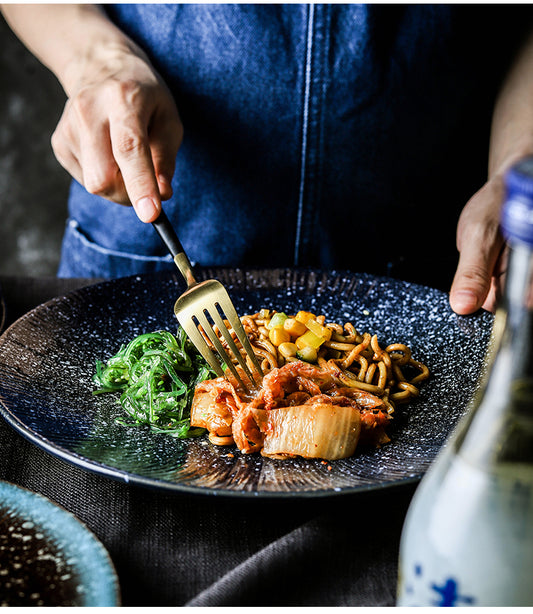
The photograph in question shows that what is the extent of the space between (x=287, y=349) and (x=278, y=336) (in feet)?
0.19

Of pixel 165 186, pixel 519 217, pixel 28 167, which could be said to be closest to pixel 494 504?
pixel 519 217

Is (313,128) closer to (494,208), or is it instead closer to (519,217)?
(494,208)

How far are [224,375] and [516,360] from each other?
1.27m

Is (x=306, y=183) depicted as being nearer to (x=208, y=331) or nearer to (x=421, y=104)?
(x=421, y=104)

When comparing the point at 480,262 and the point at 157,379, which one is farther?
the point at 480,262

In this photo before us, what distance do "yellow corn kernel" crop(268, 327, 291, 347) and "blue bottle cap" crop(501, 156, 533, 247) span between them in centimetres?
150

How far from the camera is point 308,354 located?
7.11 ft

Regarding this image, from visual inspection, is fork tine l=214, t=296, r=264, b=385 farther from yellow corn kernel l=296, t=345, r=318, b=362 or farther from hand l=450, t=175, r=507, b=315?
hand l=450, t=175, r=507, b=315

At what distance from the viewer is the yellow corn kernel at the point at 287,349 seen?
215cm

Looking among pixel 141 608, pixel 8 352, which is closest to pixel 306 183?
pixel 8 352

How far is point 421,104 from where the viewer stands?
119 inches

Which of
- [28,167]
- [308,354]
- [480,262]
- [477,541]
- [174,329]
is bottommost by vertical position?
[28,167]

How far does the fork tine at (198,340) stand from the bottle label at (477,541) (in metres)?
1.15

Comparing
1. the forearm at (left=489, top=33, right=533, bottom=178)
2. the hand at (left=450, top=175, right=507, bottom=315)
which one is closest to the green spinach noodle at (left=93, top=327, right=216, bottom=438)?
the hand at (left=450, top=175, right=507, bottom=315)
